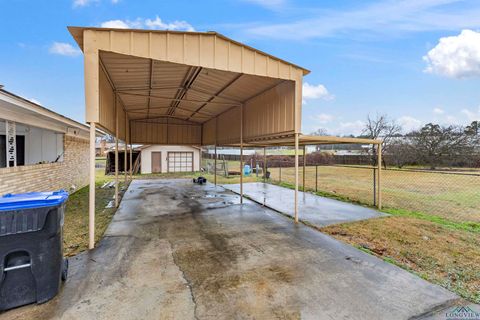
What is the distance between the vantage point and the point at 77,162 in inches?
412

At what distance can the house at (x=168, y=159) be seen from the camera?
64.5 ft

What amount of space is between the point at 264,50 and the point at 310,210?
4429 millimetres

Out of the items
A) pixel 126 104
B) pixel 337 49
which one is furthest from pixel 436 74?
pixel 126 104

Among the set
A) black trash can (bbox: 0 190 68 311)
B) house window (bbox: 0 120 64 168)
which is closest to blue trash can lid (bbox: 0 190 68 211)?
black trash can (bbox: 0 190 68 311)

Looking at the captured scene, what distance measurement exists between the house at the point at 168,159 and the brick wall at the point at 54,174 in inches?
298

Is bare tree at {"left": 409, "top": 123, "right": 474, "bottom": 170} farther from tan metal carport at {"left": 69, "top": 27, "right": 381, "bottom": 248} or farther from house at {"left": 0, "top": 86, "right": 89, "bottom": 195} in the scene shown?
house at {"left": 0, "top": 86, "right": 89, "bottom": 195}

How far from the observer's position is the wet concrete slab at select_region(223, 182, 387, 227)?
20.2ft

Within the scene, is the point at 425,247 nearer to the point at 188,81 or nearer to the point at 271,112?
the point at 271,112

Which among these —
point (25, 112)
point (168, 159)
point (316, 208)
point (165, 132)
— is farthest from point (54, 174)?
point (168, 159)

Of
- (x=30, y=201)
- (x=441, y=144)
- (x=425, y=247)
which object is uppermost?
(x=441, y=144)

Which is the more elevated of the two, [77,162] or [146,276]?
[77,162]

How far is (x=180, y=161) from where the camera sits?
20.7 metres

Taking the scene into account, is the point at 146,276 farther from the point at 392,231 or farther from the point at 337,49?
the point at 337,49

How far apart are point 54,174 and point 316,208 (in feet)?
27.5
